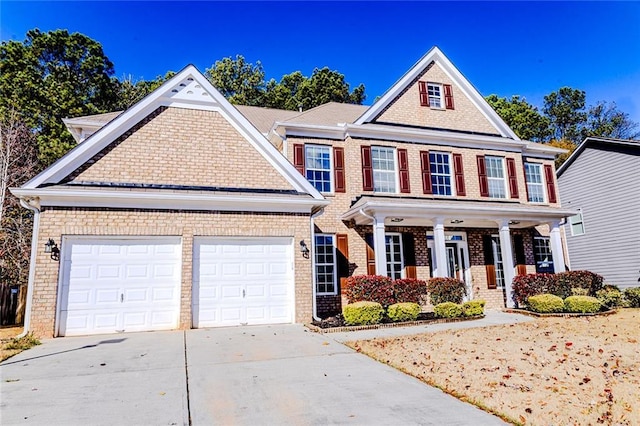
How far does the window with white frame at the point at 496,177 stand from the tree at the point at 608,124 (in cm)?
2909

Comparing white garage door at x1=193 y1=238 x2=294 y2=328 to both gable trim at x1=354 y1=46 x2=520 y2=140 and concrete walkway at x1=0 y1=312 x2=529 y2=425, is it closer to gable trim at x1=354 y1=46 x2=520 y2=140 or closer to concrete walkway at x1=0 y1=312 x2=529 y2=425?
concrete walkway at x1=0 y1=312 x2=529 y2=425

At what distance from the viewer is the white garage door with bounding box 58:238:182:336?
9047mm

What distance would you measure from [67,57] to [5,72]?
3865 mm

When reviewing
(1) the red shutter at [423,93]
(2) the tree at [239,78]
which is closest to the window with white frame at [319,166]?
(1) the red shutter at [423,93]

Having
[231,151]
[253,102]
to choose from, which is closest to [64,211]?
[231,151]

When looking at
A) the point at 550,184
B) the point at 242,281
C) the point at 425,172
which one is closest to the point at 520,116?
the point at 550,184

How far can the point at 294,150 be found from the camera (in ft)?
45.8

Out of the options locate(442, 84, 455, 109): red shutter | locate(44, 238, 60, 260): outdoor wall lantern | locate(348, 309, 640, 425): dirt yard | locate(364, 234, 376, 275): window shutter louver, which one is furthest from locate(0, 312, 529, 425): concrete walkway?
locate(442, 84, 455, 109): red shutter

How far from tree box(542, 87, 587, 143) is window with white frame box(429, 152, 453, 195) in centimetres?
3204

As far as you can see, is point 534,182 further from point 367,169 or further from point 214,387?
point 214,387

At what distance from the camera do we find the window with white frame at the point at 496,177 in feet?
53.5

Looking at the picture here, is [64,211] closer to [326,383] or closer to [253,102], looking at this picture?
[326,383]

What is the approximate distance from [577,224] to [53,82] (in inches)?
1228

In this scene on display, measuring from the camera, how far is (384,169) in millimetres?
14961
